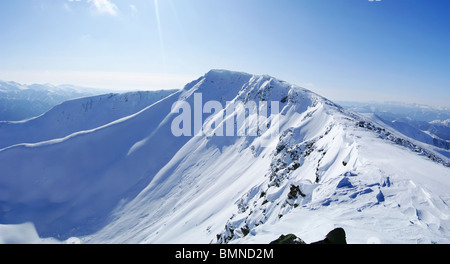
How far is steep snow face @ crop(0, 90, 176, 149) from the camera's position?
507 feet

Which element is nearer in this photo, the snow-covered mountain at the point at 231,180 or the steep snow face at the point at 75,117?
the snow-covered mountain at the point at 231,180

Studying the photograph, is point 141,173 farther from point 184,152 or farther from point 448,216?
point 448,216

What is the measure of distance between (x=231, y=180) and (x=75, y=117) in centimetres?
17434

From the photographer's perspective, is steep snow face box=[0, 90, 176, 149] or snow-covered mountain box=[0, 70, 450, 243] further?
steep snow face box=[0, 90, 176, 149]

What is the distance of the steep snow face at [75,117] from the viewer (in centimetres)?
15462

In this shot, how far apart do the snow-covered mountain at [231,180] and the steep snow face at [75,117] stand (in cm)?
Result: 6096

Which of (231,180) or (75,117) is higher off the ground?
(75,117)

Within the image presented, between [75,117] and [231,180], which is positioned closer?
[231,180]

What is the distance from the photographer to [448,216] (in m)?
9.91

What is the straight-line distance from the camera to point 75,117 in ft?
563

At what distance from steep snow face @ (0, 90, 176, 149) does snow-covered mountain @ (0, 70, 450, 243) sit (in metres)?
61.0
